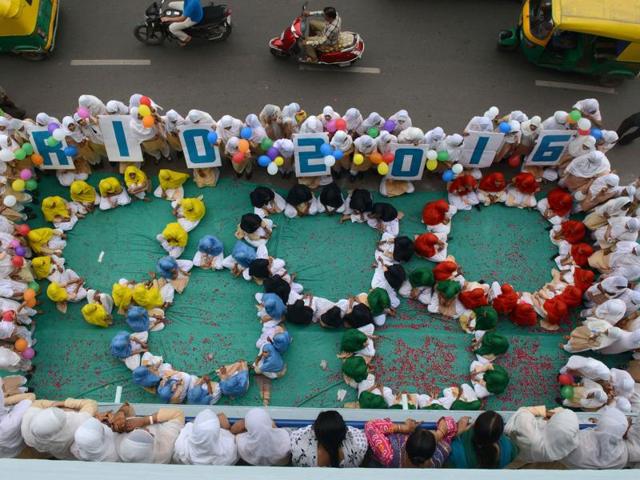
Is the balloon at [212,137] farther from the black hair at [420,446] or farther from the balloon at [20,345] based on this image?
the black hair at [420,446]

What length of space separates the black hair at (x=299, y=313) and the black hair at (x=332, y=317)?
0.21 m

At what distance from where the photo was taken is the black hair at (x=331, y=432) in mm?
6137

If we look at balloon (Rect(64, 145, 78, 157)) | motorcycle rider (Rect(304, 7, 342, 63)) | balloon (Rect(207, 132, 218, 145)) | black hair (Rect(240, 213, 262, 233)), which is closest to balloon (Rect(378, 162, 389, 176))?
black hair (Rect(240, 213, 262, 233))

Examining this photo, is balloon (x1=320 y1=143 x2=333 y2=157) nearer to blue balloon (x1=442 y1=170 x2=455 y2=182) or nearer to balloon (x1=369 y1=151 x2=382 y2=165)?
balloon (x1=369 y1=151 x2=382 y2=165)

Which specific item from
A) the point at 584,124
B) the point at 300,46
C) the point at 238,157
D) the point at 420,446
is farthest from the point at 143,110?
the point at 584,124

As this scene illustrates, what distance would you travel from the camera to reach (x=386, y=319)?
8.73m

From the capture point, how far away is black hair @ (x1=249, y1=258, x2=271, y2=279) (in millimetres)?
8633

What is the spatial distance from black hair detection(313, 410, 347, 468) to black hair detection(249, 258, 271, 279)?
2.87m

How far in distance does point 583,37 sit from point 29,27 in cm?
970

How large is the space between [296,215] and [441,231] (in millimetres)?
2330

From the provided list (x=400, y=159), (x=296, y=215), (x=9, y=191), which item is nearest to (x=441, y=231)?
(x=400, y=159)

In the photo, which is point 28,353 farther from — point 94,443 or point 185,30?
point 185,30

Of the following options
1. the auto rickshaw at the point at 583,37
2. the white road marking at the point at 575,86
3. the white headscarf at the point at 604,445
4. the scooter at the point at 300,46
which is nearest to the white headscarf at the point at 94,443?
the white headscarf at the point at 604,445

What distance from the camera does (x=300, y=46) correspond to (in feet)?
35.6
